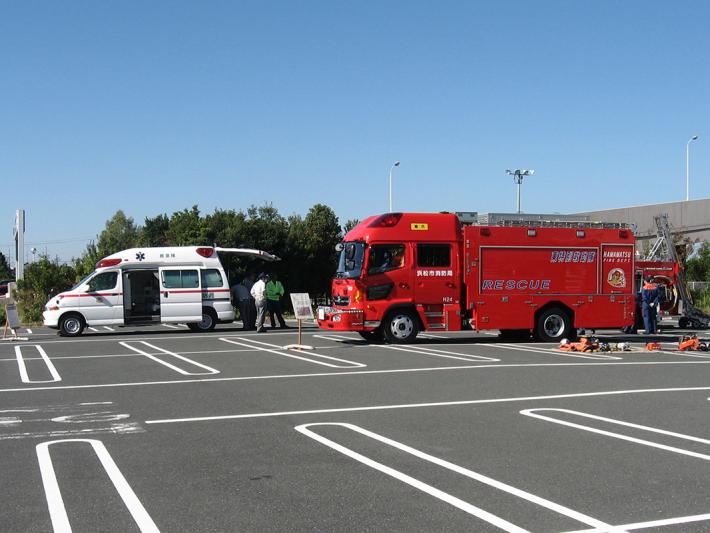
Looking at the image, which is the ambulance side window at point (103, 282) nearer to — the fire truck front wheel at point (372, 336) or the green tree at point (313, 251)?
the fire truck front wheel at point (372, 336)

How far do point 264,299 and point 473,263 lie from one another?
735 centimetres

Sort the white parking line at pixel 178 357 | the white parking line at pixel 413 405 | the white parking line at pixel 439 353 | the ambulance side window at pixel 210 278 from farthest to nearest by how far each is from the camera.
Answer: the ambulance side window at pixel 210 278 → the white parking line at pixel 439 353 → the white parking line at pixel 178 357 → the white parking line at pixel 413 405

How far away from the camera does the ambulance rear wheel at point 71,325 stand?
904 inches

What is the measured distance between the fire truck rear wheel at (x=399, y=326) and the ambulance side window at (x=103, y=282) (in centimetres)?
898

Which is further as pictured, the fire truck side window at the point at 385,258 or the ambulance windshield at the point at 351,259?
the ambulance windshield at the point at 351,259

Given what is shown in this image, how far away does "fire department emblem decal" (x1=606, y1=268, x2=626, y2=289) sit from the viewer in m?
20.0

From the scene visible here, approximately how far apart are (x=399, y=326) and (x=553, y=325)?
398 cm

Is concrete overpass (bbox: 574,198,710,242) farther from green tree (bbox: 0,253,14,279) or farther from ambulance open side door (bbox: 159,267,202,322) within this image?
green tree (bbox: 0,253,14,279)

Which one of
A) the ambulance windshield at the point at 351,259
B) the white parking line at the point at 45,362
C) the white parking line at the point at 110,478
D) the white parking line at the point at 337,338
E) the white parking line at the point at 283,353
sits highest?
the ambulance windshield at the point at 351,259

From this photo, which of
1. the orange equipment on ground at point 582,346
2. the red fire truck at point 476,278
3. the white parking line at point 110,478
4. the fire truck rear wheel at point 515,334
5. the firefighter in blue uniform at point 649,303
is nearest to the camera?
the white parking line at point 110,478

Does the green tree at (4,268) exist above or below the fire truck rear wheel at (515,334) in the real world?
above

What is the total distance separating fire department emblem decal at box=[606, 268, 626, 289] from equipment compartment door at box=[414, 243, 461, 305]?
3.97 meters

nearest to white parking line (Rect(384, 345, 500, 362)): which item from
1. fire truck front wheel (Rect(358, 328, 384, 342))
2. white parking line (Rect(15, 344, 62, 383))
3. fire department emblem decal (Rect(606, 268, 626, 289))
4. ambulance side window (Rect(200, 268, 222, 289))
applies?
fire truck front wheel (Rect(358, 328, 384, 342))

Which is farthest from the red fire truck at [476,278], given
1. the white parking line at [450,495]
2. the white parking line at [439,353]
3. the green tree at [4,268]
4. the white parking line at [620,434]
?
the green tree at [4,268]
